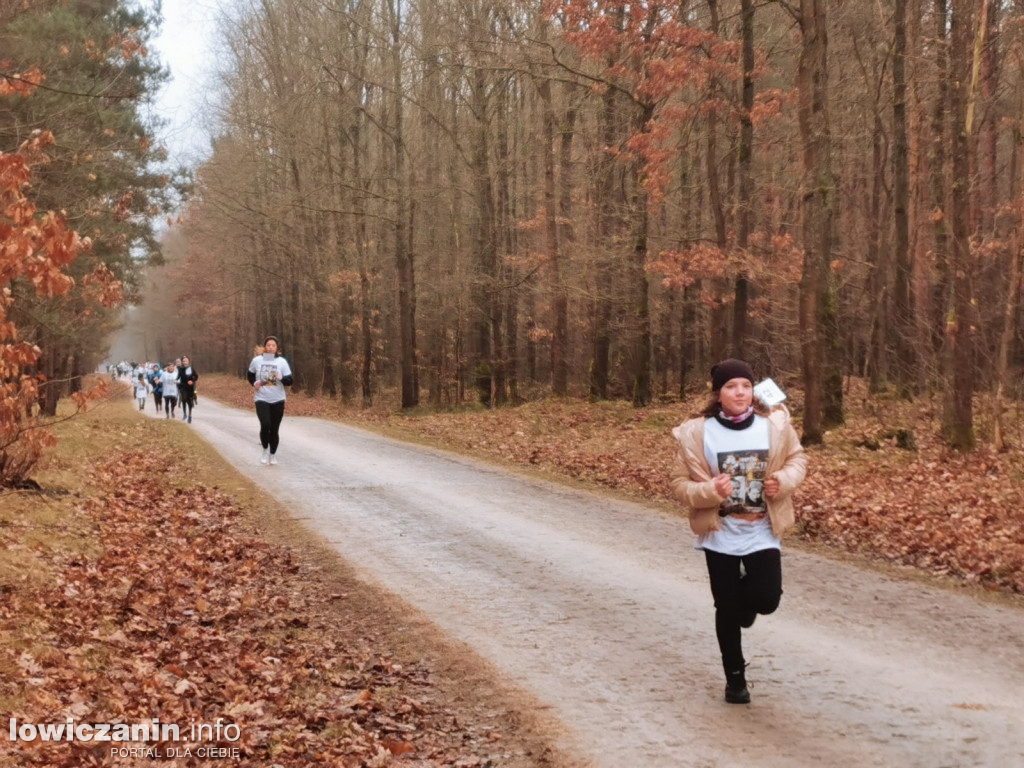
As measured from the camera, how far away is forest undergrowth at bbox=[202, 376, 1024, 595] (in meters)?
9.91

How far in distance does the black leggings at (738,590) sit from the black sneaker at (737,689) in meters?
0.04

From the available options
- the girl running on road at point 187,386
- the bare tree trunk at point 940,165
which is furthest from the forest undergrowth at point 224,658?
the girl running on road at point 187,386

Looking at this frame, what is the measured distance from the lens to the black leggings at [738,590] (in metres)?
5.20

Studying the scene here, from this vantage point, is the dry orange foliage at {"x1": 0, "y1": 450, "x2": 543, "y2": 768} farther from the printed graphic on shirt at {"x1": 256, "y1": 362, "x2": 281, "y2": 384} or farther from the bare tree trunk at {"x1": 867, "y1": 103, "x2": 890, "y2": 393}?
the bare tree trunk at {"x1": 867, "y1": 103, "x2": 890, "y2": 393}

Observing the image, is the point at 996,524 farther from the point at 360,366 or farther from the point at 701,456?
the point at 360,366

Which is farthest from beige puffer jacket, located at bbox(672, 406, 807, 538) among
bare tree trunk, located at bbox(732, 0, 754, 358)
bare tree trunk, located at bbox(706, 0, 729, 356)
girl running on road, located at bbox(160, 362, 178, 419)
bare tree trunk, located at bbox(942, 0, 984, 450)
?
girl running on road, located at bbox(160, 362, 178, 419)

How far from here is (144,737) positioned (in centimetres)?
520

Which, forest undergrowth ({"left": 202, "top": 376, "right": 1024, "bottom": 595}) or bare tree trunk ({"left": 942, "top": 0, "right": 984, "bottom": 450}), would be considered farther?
bare tree trunk ({"left": 942, "top": 0, "right": 984, "bottom": 450})

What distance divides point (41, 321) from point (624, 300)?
1514 cm

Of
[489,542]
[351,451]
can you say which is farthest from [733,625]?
[351,451]

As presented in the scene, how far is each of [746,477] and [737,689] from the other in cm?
126

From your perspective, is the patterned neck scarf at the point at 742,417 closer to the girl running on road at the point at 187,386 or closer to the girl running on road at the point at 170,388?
the girl running on road at the point at 187,386

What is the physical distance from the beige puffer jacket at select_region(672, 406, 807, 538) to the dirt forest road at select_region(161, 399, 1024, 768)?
110cm

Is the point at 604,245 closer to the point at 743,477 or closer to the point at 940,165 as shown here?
the point at 940,165
